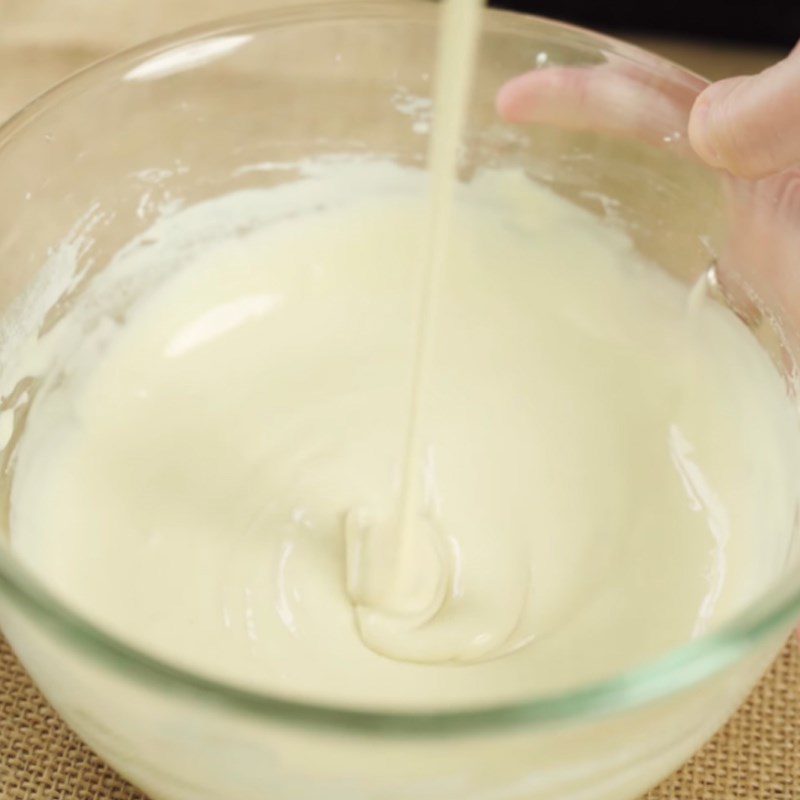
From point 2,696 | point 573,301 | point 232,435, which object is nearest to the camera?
point 2,696

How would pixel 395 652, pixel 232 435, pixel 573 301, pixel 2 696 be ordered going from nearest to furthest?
pixel 395 652, pixel 2 696, pixel 232 435, pixel 573 301

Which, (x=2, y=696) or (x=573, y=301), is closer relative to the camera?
(x=2, y=696)

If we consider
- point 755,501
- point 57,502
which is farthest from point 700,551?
point 57,502

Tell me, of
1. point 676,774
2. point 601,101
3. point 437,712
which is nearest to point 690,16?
point 601,101

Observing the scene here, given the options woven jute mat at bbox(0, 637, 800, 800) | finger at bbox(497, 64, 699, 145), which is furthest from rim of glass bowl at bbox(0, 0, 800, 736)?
finger at bbox(497, 64, 699, 145)

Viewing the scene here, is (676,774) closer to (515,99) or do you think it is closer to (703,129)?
(703,129)

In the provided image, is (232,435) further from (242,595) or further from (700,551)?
(700,551)

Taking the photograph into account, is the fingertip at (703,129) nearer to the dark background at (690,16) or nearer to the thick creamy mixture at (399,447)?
the thick creamy mixture at (399,447)
